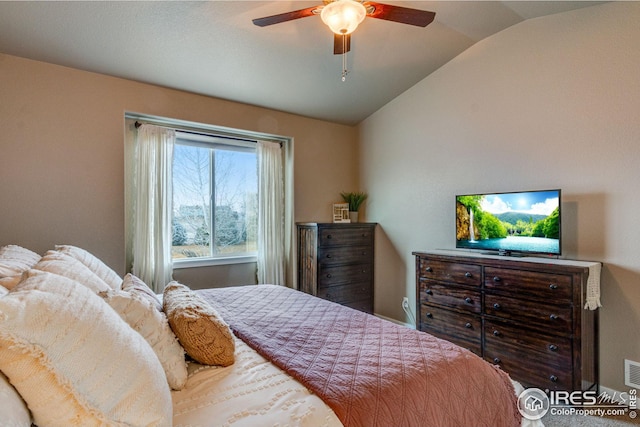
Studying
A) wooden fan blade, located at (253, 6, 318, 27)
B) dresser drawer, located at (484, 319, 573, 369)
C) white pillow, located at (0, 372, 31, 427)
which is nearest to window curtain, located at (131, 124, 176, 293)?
wooden fan blade, located at (253, 6, 318, 27)

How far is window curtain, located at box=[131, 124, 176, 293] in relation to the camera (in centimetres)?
309

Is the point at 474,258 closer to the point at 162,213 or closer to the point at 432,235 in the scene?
the point at 432,235

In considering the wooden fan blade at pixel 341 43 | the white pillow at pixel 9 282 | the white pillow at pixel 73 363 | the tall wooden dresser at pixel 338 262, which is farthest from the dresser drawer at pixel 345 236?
the white pillow at pixel 73 363

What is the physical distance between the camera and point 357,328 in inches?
69.9

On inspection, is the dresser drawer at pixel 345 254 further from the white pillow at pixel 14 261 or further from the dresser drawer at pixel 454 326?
the white pillow at pixel 14 261

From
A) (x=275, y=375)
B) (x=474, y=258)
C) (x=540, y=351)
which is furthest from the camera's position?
(x=474, y=258)

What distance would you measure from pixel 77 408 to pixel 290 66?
2.93 metres

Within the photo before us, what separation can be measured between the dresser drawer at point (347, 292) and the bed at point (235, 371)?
1.81 meters

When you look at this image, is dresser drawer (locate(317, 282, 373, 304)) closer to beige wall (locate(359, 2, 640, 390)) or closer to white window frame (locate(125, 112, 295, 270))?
beige wall (locate(359, 2, 640, 390))

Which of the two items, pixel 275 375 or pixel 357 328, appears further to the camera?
pixel 357 328

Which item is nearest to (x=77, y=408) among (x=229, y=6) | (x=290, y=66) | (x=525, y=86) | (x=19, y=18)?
(x=229, y=6)

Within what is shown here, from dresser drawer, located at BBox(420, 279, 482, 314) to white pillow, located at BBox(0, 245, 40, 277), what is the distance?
2865mm

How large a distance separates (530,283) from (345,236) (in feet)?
6.31

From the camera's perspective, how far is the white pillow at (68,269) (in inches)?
55.2
